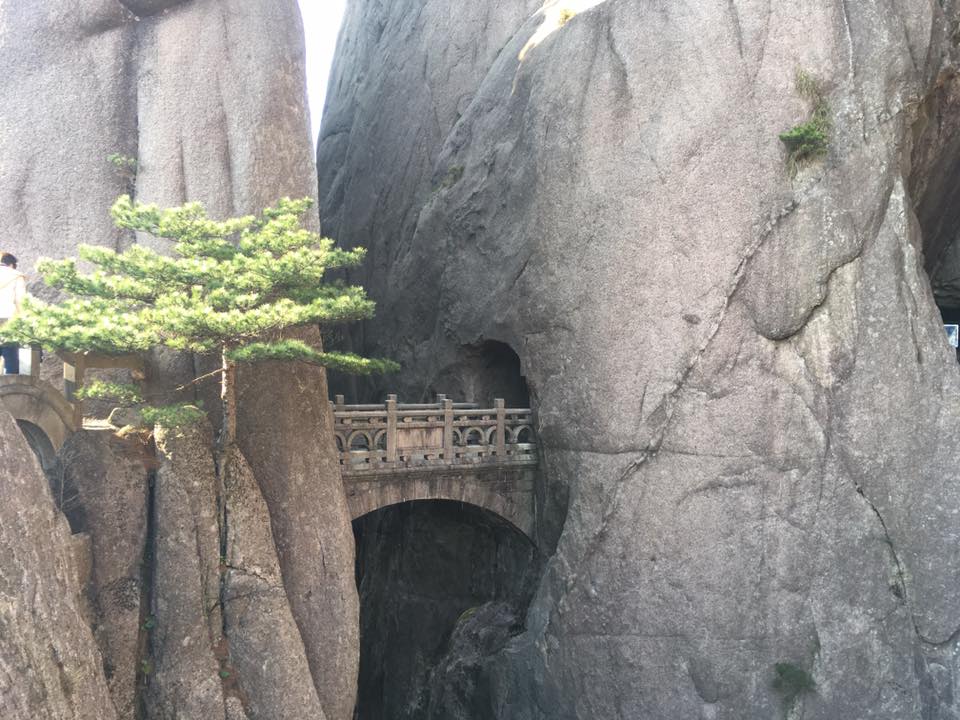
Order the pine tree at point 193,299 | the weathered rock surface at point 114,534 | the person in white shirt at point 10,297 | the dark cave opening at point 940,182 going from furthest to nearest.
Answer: the dark cave opening at point 940,182 < the person in white shirt at point 10,297 < the weathered rock surface at point 114,534 < the pine tree at point 193,299

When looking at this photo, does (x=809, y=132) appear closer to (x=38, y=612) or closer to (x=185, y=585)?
(x=185, y=585)

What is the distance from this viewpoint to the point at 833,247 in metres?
14.2

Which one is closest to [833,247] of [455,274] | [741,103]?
[741,103]

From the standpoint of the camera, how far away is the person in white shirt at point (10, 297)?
11000mm

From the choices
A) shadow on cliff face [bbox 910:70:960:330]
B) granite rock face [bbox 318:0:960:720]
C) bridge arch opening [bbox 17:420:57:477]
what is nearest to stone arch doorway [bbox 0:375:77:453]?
bridge arch opening [bbox 17:420:57:477]

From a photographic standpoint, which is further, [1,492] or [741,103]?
[741,103]

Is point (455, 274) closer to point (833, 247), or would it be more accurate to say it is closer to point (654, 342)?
point (654, 342)

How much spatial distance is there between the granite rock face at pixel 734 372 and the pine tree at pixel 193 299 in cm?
506

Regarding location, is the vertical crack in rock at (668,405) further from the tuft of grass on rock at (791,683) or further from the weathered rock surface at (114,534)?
the weathered rock surface at (114,534)

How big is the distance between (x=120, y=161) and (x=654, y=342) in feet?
32.0

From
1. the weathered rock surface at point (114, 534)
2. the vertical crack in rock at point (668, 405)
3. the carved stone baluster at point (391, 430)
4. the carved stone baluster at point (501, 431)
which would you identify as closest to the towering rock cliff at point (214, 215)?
the weathered rock surface at point (114, 534)

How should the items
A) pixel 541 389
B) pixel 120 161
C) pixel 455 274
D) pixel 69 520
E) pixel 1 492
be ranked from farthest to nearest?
1. pixel 455 274
2. pixel 541 389
3. pixel 120 161
4. pixel 69 520
5. pixel 1 492

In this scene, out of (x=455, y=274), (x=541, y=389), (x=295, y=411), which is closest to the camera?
(x=295, y=411)

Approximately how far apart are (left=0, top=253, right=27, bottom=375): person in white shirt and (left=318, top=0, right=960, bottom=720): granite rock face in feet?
28.1
